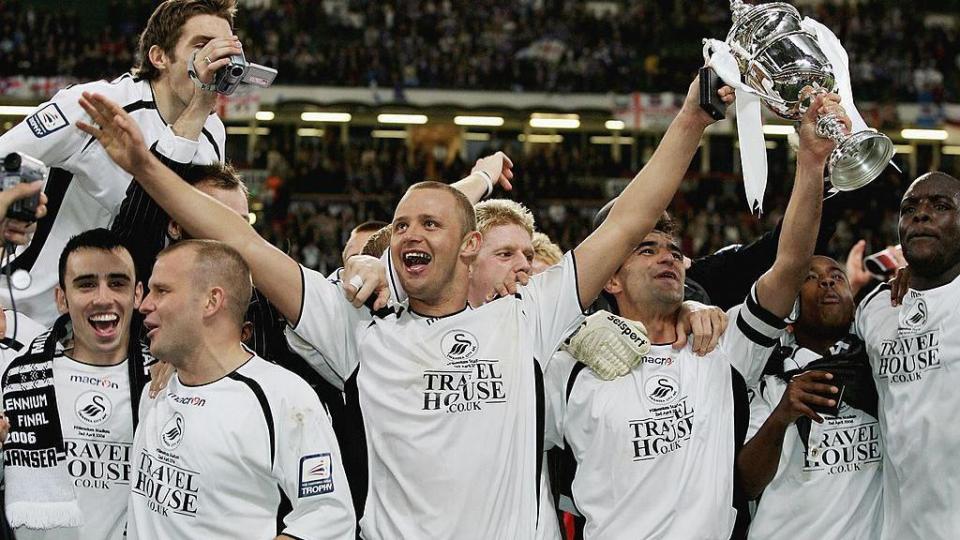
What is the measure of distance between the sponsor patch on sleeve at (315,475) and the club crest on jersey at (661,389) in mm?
1430

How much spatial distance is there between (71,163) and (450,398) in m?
1.89

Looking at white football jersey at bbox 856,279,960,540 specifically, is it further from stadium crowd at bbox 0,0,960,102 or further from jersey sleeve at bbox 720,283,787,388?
stadium crowd at bbox 0,0,960,102

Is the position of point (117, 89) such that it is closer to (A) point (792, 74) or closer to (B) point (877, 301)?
(A) point (792, 74)

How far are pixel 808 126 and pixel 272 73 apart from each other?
2150mm

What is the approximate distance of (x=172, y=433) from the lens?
4148 millimetres

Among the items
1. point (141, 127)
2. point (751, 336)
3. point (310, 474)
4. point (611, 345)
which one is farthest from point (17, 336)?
point (751, 336)

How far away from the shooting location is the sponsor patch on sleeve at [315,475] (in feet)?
13.0

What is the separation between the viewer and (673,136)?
464cm

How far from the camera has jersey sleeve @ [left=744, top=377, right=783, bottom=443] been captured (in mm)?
5348

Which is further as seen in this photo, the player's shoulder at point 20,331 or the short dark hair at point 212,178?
the short dark hair at point 212,178

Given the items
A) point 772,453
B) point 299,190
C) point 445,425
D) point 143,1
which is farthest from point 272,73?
point 143,1

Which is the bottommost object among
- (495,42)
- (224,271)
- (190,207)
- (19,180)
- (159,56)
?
(224,271)

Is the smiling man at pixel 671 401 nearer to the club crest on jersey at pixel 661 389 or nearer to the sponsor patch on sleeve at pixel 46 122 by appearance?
the club crest on jersey at pixel 661 389

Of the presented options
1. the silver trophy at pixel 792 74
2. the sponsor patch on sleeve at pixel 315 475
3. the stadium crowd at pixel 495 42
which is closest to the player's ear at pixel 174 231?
the sponsor patch on sleeve at pixel 315 475
